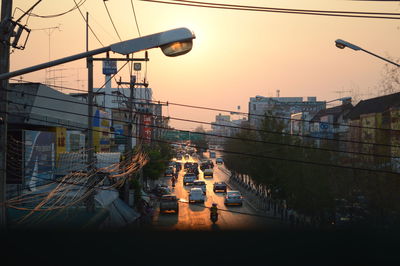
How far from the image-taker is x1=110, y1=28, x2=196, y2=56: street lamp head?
7.41 meters

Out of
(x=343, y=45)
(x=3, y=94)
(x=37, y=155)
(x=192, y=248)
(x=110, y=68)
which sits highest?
(x=110, y=68)

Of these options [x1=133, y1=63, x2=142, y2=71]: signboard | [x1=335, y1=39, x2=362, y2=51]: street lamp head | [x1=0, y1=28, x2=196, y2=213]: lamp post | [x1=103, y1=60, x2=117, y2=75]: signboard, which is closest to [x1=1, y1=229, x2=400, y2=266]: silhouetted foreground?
[x1=0, y1=28, x2=196, y2=213]: lamp post

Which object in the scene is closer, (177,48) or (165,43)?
(165,43)

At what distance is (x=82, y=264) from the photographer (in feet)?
19.3

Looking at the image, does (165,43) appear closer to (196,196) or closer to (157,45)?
(157,45)

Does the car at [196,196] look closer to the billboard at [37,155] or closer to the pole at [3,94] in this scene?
the billboard at [37,155]

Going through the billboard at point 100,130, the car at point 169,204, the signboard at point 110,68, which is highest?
the signboard at point 110,68

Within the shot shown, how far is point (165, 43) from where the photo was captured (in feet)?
24.4

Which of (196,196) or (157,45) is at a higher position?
(157,45)

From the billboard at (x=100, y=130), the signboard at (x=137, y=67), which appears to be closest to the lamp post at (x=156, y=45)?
the billboard at (x=100, y=130)

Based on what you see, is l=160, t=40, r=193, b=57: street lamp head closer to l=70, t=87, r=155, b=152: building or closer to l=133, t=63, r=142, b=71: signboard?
l=70, t=87, r=155, b=152: building

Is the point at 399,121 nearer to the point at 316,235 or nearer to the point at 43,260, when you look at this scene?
the point at 316,235

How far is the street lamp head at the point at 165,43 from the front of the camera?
24.3ft

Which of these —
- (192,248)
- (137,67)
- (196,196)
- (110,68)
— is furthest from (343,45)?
(110,68)
